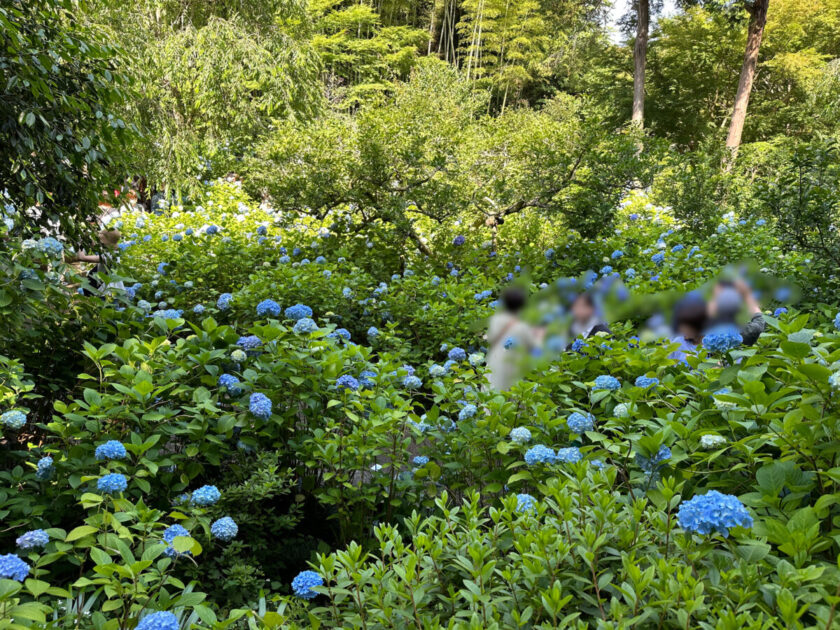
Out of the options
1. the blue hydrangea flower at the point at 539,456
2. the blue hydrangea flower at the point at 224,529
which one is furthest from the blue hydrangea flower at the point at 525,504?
the blue hydrangea flower at the point at 224,529

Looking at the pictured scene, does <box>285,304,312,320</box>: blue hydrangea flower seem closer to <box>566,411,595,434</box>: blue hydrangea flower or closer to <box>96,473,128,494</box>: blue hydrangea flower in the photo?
<box>96,473,128,494</box>: blue hydrangea flower

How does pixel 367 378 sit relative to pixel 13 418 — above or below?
below

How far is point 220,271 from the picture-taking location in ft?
14.6

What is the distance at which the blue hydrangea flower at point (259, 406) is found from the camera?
1706mm

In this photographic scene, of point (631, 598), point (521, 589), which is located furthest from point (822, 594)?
point (521, 589)

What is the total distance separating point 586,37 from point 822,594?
824 inches

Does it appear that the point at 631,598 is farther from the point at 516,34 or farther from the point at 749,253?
the point at 516,34

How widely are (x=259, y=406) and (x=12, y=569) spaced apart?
0.74m

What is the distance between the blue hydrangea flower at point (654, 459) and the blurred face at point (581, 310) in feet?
1.22

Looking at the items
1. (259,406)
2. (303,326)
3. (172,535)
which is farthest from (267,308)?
(172,535)

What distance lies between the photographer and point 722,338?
147 centimetres

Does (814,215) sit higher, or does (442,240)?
(814,215)

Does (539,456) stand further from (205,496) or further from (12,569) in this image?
(12,569)

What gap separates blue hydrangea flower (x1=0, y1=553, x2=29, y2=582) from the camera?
1037 millimetres
